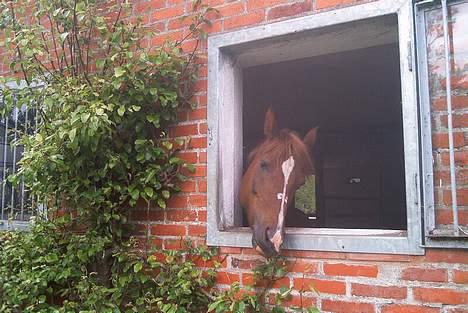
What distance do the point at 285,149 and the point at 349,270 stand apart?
0.82 meters

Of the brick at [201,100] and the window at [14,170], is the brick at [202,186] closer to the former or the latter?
the brick at [201,100]

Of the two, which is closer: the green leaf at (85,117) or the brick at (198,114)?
the green leaf at (85,117)

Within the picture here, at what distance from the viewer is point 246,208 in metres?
3.05

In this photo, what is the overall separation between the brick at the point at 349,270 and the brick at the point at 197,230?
87 centimetres

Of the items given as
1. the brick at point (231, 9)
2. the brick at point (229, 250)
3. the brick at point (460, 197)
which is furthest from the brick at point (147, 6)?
the brick at point (460, 197)

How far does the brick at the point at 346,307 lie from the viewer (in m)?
2.54

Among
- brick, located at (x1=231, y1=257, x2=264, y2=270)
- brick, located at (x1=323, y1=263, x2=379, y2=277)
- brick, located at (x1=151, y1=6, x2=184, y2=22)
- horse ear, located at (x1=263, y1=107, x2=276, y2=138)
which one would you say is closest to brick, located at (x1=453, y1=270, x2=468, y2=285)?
brick, located at (x1=323, y1=263, x2=379, y2=277)

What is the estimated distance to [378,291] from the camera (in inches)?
99.0

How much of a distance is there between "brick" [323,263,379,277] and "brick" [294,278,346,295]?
2.1 inches

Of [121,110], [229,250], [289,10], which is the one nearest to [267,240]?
[229,250]

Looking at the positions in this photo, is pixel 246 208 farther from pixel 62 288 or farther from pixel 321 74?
pixel 321 74

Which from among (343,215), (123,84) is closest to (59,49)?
(123,84)

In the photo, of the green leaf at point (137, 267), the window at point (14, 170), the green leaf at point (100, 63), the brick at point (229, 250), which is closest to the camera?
the brick at point (229, 250)

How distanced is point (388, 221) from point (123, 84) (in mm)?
5144
